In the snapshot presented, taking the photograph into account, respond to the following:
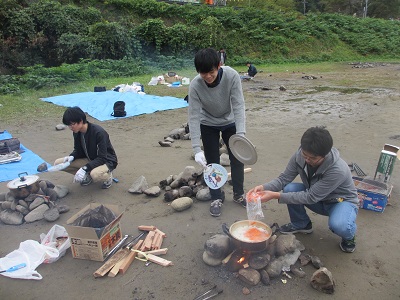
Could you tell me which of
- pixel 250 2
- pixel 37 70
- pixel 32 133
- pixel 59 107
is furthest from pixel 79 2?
pixel 250 2

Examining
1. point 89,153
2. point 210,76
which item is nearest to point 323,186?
point 210,76

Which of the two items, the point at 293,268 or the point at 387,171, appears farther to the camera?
the point at 387,171

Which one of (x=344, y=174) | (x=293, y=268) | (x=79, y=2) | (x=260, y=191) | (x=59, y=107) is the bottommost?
(x=59, y=107)

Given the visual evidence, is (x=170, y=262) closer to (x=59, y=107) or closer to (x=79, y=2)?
(x=59, y=107)

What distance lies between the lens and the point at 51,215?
12.6ft

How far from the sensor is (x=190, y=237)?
11.3 feet

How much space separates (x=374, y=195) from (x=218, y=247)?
2.05 meters

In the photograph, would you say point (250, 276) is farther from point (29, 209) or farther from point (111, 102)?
point (111, 102)

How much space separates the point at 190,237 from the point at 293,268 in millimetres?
1121

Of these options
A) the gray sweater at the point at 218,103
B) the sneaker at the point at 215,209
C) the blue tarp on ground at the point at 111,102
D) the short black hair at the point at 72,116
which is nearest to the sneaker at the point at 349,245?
the sneaker at the point at 215,209

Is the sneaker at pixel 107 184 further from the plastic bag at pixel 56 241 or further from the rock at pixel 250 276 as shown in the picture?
the rock at pixel 250 276

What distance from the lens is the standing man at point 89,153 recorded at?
4.21 meters

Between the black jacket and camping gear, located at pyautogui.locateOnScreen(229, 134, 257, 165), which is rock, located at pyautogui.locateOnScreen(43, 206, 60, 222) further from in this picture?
camping gear, located at pyautogui.locateOnScreen(229, 134, 257, 165)

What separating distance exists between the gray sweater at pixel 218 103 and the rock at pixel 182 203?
0.75 meters
